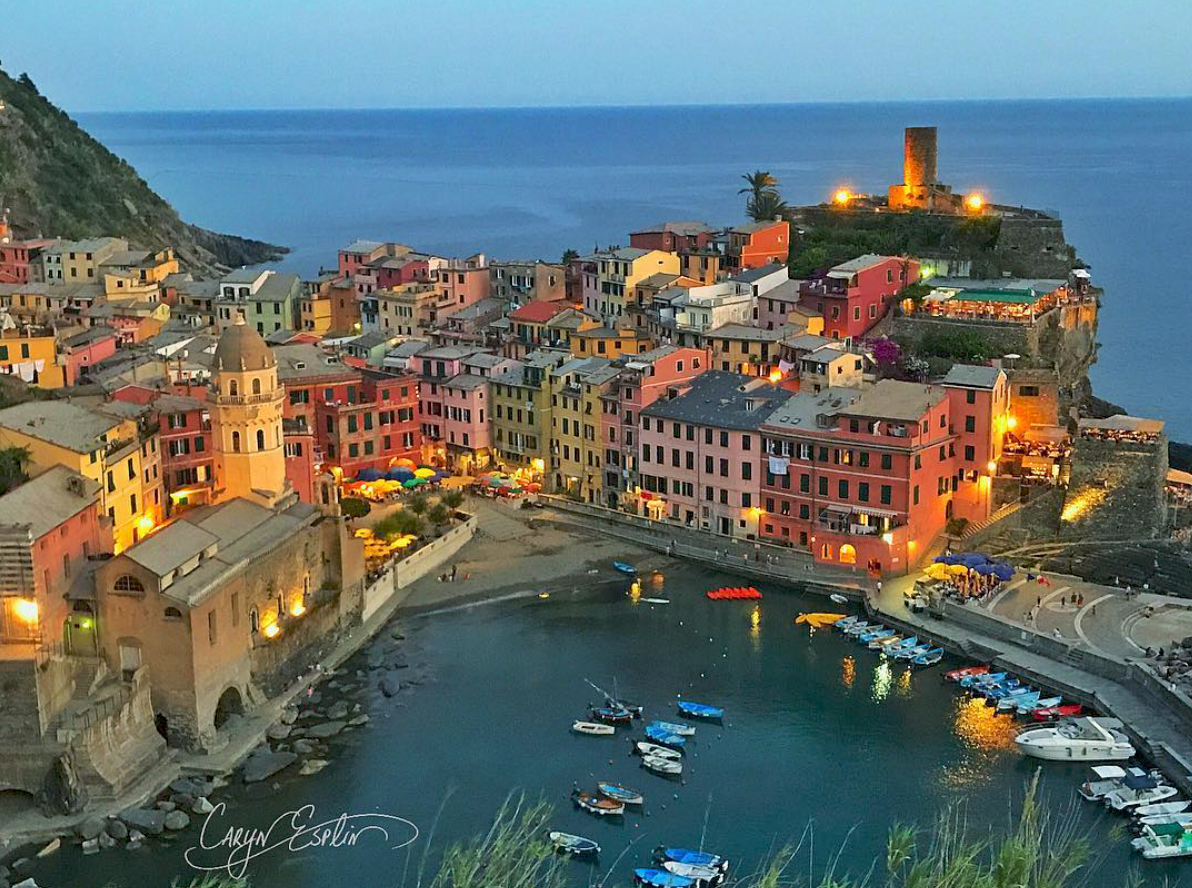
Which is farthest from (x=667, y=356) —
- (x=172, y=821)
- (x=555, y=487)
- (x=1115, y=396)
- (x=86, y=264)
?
(x=86, y=264)

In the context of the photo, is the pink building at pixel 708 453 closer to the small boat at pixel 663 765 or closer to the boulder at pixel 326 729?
the small boat at pixel 663 765

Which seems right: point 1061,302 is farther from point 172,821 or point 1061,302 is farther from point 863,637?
point 172,821

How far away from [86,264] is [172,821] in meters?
52.9

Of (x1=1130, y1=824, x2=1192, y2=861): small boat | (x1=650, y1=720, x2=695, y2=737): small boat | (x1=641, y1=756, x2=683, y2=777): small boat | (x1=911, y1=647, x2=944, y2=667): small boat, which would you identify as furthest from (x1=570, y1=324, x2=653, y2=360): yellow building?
(x1=1130, y1=824, x2=1192, y2=861): small boat

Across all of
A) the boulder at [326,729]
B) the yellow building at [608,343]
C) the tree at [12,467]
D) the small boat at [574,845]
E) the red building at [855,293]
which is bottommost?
the small boat at [574,845]

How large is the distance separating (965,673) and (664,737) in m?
8.67

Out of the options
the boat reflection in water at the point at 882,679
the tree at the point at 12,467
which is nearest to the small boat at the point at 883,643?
the boat reflection in water at the point at 882,679

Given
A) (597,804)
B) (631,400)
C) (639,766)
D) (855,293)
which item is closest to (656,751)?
(639,766)

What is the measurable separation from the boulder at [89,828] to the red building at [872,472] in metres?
23.2

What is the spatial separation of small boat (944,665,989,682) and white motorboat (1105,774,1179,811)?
6.54m

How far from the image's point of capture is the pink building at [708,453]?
49312 millimetres

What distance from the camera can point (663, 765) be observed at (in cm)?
3447

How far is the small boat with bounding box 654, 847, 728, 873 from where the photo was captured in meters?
30.1

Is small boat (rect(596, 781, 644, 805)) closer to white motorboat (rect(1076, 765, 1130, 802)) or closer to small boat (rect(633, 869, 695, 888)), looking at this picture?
small boat (rect(633, 869, 695, 888))
